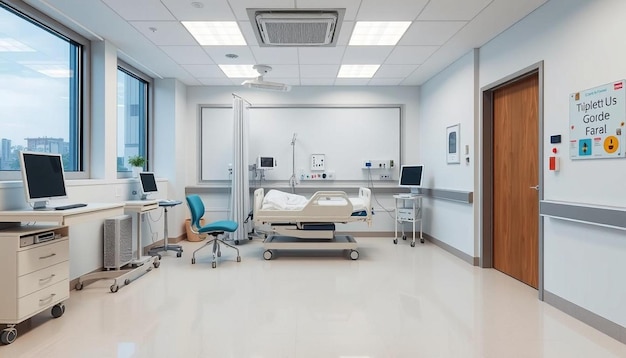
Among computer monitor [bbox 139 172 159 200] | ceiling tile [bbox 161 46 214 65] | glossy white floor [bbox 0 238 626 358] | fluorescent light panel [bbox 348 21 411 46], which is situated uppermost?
fluorescent light panel [bbox 348 21 411 46]

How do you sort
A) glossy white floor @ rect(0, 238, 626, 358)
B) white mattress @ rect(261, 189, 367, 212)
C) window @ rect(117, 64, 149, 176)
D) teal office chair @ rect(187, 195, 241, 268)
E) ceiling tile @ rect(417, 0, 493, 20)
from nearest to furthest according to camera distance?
glossy white floor @ rect(0, 238, 626, 358), ceiling tile @ rect(417, 0, 493, 20), teal office chair @ rect(187, 195, 241, 268), white mattress @ rect(261, 189, 367, 212), window @ rect(117, 64, 149, 176)

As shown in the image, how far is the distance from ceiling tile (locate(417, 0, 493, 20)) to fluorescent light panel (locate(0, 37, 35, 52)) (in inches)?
162

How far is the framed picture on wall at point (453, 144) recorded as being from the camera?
17.3 feet

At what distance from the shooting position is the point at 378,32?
4.39 m

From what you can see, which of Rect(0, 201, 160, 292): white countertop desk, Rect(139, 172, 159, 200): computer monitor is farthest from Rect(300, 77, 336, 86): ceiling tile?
Rect(0, 201, 160, 292): white countertop desk

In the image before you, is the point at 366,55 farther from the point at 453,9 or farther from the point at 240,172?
the point at 240,172

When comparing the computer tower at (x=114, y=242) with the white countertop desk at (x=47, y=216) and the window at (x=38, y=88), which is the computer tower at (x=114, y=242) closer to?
the window at (x=38, y=88)

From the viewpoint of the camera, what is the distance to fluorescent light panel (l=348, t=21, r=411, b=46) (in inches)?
163

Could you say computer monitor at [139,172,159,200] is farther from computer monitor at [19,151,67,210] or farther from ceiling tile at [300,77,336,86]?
ceiling tile at [300,77,336,86]

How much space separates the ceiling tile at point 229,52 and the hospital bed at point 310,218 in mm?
1981

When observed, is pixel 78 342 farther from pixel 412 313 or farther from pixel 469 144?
pixel 469 144

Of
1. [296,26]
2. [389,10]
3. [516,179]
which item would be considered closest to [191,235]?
[296,26]

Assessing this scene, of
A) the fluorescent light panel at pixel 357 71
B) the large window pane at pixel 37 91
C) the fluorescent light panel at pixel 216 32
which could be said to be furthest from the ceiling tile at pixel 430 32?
the large window pane at pixel 37 91

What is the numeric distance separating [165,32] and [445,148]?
14.3 feet
